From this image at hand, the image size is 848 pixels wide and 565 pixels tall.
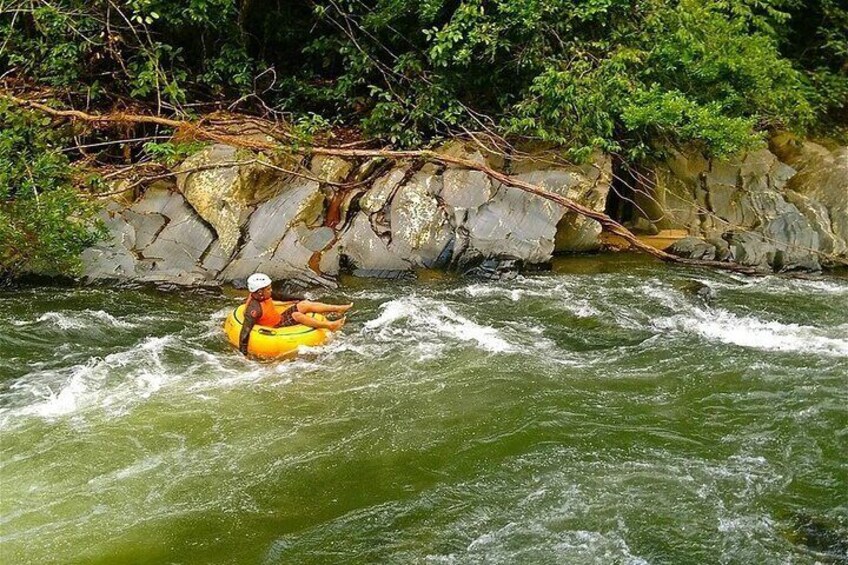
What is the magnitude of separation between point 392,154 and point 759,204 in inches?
205

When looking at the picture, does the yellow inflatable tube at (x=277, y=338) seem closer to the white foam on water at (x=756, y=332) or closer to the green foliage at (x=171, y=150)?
the green foliage at (x=171, y=150)

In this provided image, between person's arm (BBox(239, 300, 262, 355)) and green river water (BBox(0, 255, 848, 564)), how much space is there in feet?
0.71

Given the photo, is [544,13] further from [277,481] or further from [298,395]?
[277,481]

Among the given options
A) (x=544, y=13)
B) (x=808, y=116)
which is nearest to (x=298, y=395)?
(x=544, y=13)

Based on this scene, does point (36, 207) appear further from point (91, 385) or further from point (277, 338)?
point (277, 338)

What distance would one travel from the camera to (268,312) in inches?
291

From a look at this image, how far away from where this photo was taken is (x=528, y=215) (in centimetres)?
980

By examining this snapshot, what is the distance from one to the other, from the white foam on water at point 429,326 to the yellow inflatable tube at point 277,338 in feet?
2.41

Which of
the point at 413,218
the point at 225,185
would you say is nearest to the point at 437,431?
the point at 413,218

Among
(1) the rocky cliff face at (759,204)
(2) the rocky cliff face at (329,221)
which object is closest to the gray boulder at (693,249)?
(1) the rocky cliff face at (759,204)

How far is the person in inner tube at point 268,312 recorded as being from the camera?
23.5 feet

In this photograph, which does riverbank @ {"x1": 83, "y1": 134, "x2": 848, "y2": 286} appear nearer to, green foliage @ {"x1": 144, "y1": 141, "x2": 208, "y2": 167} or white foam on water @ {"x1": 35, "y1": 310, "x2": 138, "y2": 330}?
green foliage @ {"x1": 144, "y1": 141, "x2": 208, "y2": 167}

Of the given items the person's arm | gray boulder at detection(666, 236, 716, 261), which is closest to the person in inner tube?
the person's arm

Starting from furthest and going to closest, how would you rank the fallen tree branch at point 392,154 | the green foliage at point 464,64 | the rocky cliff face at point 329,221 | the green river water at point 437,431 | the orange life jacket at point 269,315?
1. the green foliage at point 464,64
2. the fallen tree branch at point 392,154
3. the rocky cliff face at point 329,221
4. the orange life jacket at point 269,315
5. the green river water at point 437,431
